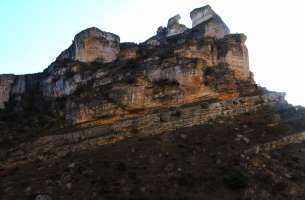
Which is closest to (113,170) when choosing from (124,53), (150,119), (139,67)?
(150,119)

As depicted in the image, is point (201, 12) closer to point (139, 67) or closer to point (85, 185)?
point (139, 67)

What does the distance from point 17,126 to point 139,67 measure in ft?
38.8

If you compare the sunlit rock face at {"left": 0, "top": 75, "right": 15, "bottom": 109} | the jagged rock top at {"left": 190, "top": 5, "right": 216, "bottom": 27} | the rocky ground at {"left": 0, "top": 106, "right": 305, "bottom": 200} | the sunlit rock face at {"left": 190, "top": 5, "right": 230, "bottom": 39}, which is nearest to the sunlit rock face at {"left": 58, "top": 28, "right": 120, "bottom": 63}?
the sunlit rock face at {"left": 190, "top": 5, "right": 230, "bottom": 39}

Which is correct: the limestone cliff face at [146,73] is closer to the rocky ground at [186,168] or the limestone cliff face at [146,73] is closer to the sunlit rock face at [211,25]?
the sunlit rock face at [211,25]

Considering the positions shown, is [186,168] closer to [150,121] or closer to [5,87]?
[150,121]

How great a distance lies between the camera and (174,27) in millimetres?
58094

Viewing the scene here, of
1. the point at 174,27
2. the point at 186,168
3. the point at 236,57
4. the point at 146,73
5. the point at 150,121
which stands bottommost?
the point at 186,168

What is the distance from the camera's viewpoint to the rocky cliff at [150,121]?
33.3 m

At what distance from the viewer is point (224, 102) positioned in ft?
136

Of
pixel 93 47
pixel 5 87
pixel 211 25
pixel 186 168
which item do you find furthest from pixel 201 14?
pixel 186 168

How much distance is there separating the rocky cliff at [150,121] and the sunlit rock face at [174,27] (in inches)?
93.7

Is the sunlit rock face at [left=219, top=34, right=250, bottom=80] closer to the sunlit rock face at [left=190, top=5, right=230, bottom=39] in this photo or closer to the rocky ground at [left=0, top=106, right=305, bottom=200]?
the sunlit rock face at [left=190, top=5, right=230, bottom=39]

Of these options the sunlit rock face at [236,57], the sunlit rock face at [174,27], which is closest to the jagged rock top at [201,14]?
the sunlit rock face at [174,27]

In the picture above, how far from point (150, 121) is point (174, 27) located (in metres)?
19.9
